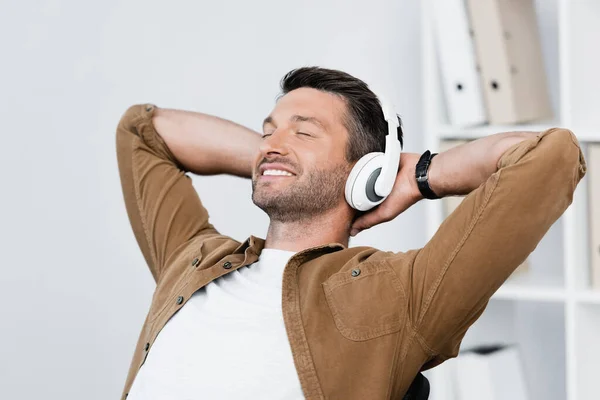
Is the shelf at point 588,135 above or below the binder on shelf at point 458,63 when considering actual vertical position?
below

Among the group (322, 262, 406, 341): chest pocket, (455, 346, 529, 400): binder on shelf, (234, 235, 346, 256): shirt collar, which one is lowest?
(455, 346, 529, 400): binder on shelf

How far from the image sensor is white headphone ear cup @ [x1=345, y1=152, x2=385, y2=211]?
1.68m

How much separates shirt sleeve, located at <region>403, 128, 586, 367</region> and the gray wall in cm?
159

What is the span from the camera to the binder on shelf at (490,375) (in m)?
2.43

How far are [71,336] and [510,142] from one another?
6.42 ft

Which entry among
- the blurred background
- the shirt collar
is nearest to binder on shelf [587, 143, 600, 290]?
the blurred background

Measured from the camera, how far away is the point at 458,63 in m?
2.43

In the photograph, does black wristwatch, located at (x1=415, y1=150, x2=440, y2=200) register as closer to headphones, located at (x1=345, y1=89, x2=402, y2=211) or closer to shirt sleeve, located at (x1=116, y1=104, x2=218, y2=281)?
headphones, located at (x1=345, y1=89, x2=402, y2=211)

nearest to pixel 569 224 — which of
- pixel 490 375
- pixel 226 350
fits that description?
pixel 490 375

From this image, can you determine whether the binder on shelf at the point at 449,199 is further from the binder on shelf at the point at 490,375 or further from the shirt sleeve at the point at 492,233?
the shirt sleeve at the point at 492,233

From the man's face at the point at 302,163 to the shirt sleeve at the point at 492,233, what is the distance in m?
0.33

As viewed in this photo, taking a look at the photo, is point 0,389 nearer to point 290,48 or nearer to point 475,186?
point 290,48

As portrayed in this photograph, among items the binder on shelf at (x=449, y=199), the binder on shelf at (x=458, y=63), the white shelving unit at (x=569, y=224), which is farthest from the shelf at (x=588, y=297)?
the binder on shelf at (x=458, y=63)

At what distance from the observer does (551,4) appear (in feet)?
8.97
